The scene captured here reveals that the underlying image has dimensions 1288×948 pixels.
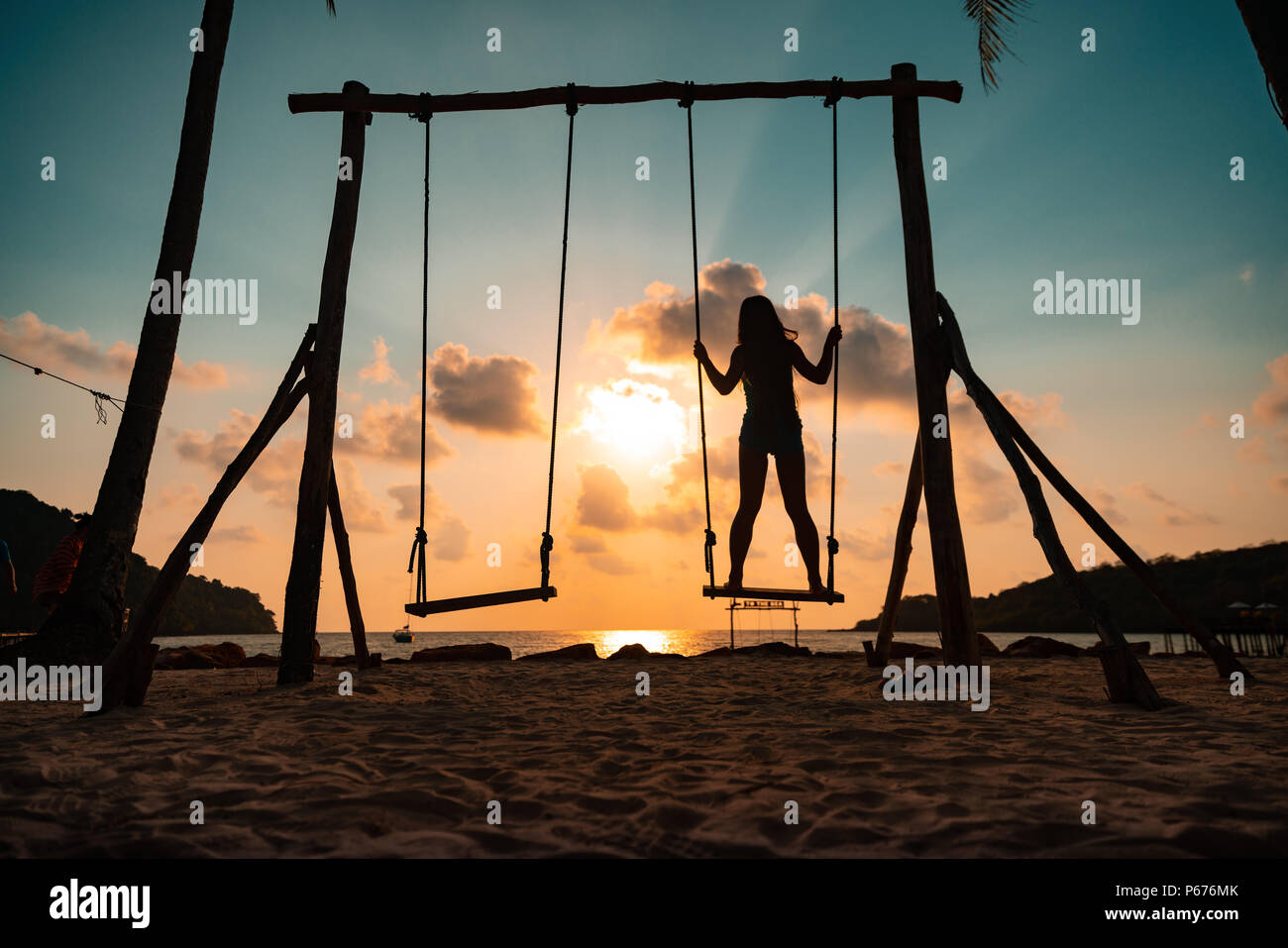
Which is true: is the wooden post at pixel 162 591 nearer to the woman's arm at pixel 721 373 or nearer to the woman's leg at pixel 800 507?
the woman's arm at pixel 721 373

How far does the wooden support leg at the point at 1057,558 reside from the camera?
448cm

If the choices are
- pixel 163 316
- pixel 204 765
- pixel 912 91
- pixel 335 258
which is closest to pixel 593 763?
pixel 204 765

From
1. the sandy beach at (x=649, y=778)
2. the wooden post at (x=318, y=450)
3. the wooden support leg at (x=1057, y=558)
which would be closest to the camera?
the sandy beach at (x=649, y=778)

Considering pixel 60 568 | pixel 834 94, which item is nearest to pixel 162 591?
pixel 60 568

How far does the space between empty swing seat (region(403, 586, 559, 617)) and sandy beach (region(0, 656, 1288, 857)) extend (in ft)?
2.23

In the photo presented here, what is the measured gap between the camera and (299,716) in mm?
4320

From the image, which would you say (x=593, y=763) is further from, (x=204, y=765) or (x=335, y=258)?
(x=335, y=258)

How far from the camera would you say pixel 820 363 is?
5914 millimetres

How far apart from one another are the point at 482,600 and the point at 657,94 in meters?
4.27

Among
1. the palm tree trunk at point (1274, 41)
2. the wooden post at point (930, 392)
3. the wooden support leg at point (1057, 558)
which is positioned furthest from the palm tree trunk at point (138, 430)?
the palm tree trunk at point (1274, 41)

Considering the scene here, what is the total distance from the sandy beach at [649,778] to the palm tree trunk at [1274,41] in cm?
346

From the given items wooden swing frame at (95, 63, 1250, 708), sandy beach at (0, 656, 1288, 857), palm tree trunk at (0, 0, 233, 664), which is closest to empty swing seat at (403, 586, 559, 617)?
wooden swing frame at (95, 63, 1250, 708)

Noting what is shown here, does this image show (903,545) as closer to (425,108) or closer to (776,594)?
(776,594)
